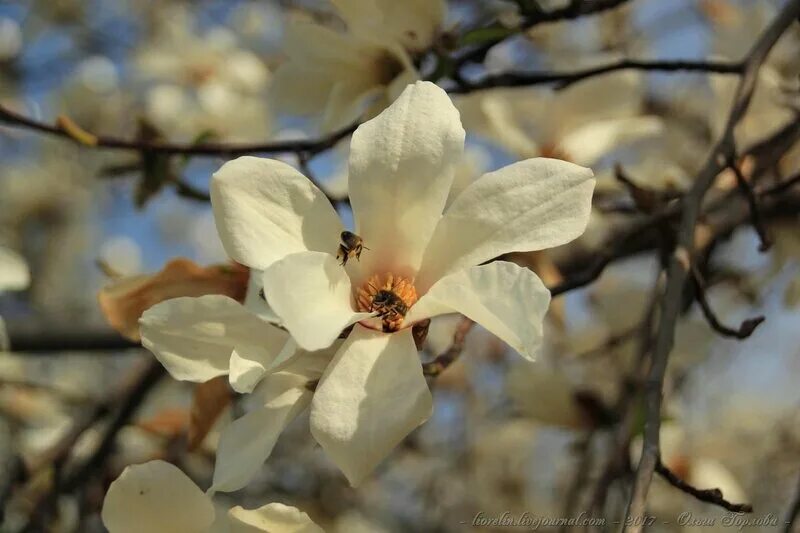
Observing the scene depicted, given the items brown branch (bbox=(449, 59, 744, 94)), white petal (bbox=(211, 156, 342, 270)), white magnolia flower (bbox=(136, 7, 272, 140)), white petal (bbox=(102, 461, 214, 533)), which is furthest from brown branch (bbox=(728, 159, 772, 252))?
white magnolia flower (bbox=(136, 7, 272, 140))

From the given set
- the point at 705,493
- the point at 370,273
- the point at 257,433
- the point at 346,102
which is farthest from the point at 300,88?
the point at 705,493

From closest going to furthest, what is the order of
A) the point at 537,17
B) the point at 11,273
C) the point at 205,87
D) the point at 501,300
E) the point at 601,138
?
the point at 501,300, the point at 537,17, the point at 11,273, the point at 601,138, the point at 205,87

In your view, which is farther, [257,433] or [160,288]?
[160,288]

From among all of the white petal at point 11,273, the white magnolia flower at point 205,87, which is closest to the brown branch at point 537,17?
the white petal at point 11,273

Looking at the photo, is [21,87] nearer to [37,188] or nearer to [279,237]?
[37,188]

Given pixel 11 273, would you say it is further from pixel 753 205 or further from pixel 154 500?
pixel 753 205

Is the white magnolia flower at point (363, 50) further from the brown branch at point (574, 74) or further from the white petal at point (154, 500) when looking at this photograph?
the white petal at point (154, 500)

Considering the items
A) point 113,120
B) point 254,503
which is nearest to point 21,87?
point 113,120

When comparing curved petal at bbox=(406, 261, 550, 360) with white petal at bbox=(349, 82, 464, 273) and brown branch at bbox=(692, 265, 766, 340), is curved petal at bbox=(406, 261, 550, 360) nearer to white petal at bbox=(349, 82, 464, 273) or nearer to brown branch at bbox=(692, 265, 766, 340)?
white petal at bbox=(349, 82, 464, 273)
